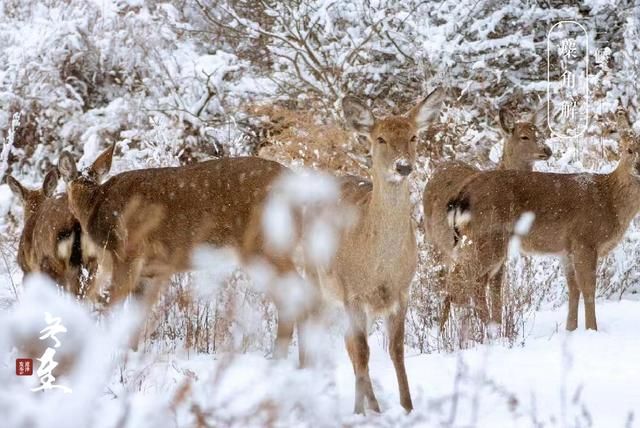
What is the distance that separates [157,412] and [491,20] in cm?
1190

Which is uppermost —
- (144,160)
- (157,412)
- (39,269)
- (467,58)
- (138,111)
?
(467,58)

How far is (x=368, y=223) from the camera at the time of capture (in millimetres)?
5344

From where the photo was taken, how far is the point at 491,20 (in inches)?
530

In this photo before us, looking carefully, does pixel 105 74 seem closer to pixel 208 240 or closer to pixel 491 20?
pixel 491 20

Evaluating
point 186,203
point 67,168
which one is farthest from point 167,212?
point 67,168

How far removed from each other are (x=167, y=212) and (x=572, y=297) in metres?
3.61

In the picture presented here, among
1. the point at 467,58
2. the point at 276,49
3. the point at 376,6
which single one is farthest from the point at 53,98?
the point at 467,58

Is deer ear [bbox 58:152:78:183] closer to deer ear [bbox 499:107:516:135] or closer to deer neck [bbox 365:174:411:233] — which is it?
deer neck [bbox 365:174:411:233]

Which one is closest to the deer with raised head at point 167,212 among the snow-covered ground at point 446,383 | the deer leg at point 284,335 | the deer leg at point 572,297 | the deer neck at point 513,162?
the deer leg at point 284,335

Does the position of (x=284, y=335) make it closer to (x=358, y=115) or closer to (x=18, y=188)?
(x=358, y=115)

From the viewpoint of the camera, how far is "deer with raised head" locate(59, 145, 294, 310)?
23.3ft

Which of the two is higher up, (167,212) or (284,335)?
(167,212)

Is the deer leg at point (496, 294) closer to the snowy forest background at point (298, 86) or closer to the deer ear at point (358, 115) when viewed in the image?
the snowy forest background at point (298, 86)

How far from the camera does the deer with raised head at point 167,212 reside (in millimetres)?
7090
